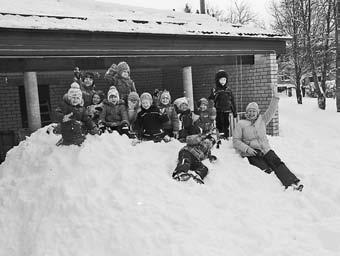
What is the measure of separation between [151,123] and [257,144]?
5.69 ft

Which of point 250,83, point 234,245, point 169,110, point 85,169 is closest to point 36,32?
point 169,110

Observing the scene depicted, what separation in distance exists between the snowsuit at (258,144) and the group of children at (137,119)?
161 millimetres

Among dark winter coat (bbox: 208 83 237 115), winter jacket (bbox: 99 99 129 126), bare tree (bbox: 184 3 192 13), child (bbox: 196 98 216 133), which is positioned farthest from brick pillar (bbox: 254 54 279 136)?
bare tree (bbox: 184 3 192 13)

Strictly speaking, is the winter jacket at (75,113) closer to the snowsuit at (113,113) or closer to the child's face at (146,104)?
the snowsuit at (113,113)

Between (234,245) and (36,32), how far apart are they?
16.3ft

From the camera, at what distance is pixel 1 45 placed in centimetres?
632

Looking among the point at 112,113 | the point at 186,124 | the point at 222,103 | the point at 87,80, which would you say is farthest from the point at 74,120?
the point at 222,103

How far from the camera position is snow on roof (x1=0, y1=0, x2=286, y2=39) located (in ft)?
22.3

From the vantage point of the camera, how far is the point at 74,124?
16.6ft

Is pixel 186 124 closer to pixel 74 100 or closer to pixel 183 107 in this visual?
pixel 183 107

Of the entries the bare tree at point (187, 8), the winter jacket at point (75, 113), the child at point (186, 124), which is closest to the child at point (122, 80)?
the child at point (186, 124)

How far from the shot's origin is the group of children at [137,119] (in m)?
5.16

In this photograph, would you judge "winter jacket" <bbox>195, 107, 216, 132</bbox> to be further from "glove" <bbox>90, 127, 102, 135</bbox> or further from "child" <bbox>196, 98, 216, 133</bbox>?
"glove" <bbox>90, 127, 102, 135</bbox>

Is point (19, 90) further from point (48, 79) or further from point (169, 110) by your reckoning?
point (169, 110)
